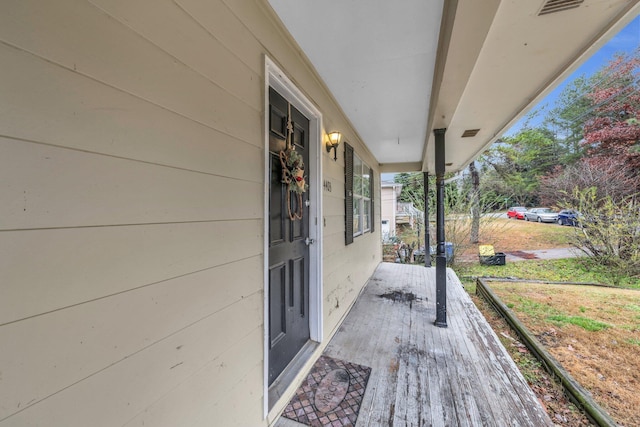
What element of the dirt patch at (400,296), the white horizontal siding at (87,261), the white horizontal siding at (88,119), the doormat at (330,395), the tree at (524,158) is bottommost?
the doormat at (330,395)

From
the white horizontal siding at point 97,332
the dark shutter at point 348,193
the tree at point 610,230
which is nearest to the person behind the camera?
the white horizontal siding at point 97,332

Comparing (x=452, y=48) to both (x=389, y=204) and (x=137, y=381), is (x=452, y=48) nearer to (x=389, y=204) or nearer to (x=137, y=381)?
(x=137, y=381)

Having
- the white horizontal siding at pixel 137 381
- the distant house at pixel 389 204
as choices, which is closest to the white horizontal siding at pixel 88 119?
the white horizontal siding at pixel 137 381

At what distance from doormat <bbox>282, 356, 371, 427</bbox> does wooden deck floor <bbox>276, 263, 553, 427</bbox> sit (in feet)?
0.21

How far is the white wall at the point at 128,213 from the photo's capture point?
22.0 inches

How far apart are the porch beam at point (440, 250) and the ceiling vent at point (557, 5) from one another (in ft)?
5.44

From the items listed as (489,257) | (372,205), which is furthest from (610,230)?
(372,205)

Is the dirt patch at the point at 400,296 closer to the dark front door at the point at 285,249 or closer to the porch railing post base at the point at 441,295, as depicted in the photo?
the porch railing post base at the point at 441,295

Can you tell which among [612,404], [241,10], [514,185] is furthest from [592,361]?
[514,185]

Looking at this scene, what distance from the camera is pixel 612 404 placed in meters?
1.85

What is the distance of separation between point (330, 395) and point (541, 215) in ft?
53.8

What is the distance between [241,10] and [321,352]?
2601mm

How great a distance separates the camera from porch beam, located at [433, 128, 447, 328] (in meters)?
2.87

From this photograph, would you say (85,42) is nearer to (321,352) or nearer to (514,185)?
(321,352)
